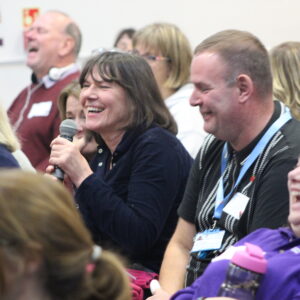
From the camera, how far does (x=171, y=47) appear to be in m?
4.37

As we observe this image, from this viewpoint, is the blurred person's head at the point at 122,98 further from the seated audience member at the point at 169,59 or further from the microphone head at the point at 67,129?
the seated audience member at the point at 169,59

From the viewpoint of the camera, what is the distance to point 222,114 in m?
2.62

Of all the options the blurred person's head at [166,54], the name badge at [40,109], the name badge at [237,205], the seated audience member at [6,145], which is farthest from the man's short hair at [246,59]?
the name badge at [40,109]

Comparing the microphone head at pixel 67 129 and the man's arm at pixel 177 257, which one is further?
the microphone head at pixel 67 129

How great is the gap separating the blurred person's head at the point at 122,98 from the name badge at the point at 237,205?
25.9 inches

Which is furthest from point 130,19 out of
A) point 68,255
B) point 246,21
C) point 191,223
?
point 68,255

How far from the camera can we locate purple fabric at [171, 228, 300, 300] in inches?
76.6

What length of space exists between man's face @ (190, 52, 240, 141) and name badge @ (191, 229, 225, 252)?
12.9 inches

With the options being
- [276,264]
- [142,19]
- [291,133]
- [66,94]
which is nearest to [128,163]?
[291,133]

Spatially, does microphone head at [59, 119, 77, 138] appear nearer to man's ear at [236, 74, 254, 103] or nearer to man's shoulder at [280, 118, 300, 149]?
man's ear at [236, 74, 254, 103]

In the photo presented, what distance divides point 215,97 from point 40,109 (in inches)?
92.6

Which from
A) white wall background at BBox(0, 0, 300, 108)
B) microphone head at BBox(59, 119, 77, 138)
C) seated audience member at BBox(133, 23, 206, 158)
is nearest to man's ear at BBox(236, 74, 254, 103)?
microphone head at BBox(59, 119, 77, 138)

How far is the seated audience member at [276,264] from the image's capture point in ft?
6.40

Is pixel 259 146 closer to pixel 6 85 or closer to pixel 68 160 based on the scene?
pixel 68 160
